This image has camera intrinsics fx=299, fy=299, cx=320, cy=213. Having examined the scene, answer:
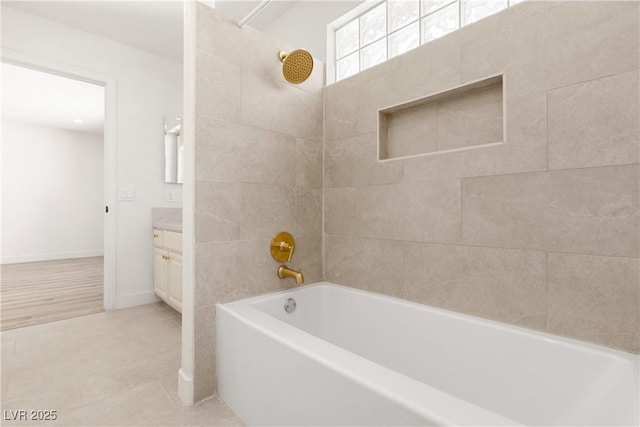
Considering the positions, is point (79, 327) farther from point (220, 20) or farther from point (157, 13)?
point (157, 13)

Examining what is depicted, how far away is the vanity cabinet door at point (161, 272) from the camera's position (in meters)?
2.63

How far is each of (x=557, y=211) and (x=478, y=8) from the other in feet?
3.46

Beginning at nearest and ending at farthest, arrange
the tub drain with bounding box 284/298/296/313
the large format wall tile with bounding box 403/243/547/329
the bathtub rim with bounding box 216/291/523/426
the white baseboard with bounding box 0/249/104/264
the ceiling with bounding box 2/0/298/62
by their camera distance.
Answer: the bathtub rim with bounding box 216/291/523/426 < the large format wall tile with bounding box 403/243/547/329 < the tub drain with bounding box 284/298/296/313 < the ceiling with bounding box 2/0/298/62 < the white baseboard with bounding box 0/249/104/264

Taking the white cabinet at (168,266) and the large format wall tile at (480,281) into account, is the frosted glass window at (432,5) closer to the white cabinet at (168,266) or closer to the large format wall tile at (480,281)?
the large format wall tile at (480,281)

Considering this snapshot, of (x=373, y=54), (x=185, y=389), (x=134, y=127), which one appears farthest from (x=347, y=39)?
(x=185, y=389)

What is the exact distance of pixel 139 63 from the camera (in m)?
2.91

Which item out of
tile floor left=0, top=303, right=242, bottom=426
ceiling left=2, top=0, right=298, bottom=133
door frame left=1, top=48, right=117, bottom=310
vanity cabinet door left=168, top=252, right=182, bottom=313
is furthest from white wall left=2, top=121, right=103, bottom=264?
vanity cabinet door left=168, top=252, right=182, bottom=313

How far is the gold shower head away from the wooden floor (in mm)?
2667

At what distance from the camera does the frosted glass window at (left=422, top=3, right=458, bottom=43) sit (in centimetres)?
152

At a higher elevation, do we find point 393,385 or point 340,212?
point 340,212

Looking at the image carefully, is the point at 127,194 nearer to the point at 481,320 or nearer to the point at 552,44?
the point at 481,320

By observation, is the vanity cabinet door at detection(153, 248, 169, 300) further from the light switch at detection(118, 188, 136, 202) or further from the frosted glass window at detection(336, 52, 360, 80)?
the frosted glass window at detection(336, 52, 360, 80)

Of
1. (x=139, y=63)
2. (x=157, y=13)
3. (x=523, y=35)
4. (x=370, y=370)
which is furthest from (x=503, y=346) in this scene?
(x=139, y=63)

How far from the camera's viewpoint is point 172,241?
8.14 feet
